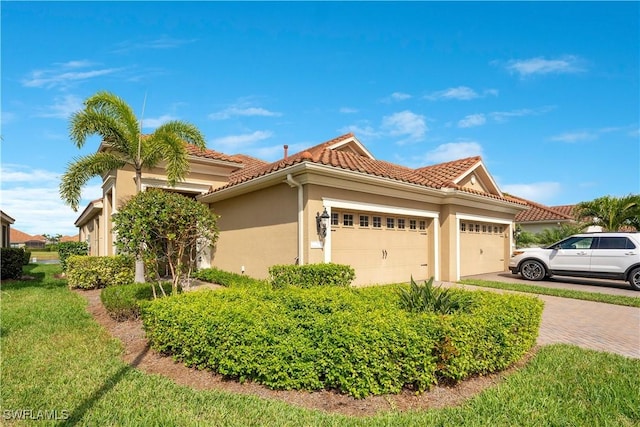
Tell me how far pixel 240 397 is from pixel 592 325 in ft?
22.5

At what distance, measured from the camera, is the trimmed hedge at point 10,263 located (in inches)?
522

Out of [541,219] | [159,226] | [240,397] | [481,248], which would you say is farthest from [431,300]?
[541,219]

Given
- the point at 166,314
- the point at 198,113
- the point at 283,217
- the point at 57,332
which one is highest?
the point at 198,113

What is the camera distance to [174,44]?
839 cm

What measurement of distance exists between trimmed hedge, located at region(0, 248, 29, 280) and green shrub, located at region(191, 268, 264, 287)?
753 centimetres

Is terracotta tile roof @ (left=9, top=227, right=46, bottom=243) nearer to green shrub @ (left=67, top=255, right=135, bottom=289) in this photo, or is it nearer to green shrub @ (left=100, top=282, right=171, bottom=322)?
green shrub @ (left=67, top=255, right=135, bottom=289)

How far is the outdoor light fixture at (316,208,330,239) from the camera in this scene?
8.59 meters

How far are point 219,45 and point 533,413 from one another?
9949mm

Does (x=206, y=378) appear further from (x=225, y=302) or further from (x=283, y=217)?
(x=283, y=217)

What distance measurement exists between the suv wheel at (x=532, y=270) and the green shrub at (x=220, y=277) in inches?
411

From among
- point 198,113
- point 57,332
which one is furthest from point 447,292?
point 198,113

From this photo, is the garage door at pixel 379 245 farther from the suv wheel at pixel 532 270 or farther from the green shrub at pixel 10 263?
the green shrub at pixel 10 263

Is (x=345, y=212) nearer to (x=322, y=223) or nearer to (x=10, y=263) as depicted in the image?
(x=322, y=223)

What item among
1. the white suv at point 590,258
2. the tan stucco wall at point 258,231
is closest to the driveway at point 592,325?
the white suv at point 590,258
